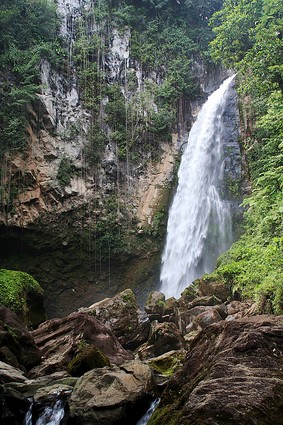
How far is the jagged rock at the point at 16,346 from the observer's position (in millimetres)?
7594

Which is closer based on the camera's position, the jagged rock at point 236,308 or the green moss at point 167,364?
the green moss at point 167,364

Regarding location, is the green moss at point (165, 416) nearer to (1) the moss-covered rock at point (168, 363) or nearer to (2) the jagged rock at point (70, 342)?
(1) the moss-covered rock at point (168, 363)

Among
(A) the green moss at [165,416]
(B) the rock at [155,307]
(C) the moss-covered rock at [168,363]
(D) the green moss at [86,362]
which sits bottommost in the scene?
(B) the rock at [155,307]

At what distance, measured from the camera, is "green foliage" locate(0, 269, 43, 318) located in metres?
11.1

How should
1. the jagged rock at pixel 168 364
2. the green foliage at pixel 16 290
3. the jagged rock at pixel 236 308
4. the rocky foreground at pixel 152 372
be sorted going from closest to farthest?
1. the rocky foreground at pixel 152 372
2. the jagged rock at pixel 168 364
3. the jagged rock at pixel 236 308
4. the green foliage at pixel 16 290

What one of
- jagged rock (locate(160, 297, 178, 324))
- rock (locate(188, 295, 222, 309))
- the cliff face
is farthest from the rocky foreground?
the cliff face

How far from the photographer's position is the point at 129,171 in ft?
68.9

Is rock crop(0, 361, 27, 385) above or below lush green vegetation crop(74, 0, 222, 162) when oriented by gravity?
below

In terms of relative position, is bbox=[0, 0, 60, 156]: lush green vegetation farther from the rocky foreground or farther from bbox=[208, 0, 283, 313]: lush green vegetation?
the rocky foreground

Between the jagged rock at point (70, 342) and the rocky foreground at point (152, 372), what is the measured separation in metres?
0.03

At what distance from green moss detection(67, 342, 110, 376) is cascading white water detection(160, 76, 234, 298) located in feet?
34.5

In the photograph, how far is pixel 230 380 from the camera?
12.5ft

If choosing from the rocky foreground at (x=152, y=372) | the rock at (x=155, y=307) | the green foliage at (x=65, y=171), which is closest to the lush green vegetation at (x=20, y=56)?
the green foliage at (x=65, y=171)

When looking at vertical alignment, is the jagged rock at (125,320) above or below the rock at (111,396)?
below
